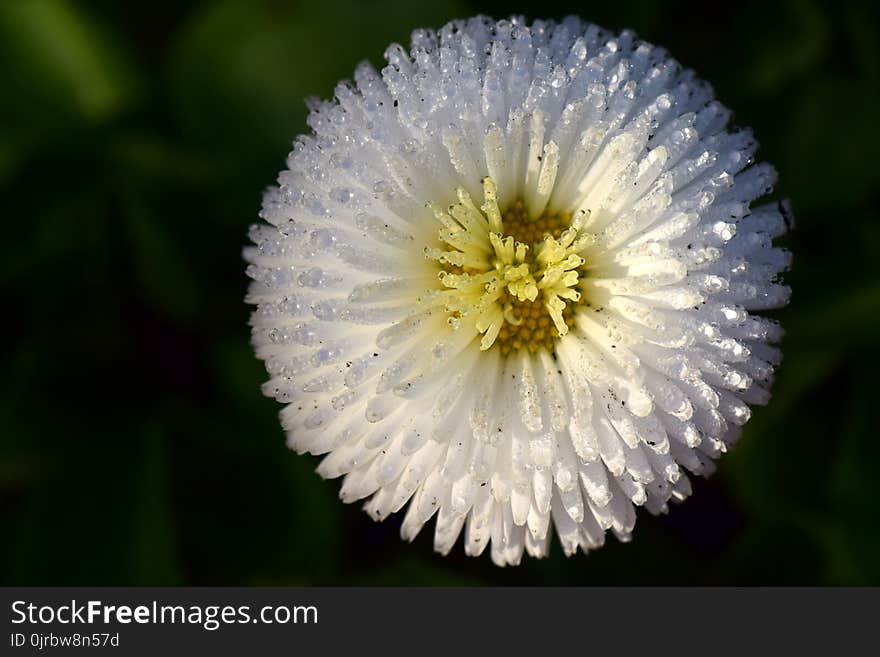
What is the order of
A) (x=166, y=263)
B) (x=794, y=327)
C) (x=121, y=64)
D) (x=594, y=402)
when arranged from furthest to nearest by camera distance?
(x=121, y=64) < (x=166, y=263) < (x=794, y=327) < (x=594, y=402)

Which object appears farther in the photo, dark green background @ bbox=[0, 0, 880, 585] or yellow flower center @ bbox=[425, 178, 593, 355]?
dark green background @ bbox=[0, 0, 880, 585]

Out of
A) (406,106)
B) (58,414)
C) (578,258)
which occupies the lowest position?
(578,258)

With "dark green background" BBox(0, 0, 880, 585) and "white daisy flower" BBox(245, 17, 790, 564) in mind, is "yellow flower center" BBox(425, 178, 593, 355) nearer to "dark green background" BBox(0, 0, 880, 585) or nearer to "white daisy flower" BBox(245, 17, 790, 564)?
"white daisy flower" BBox(245, 17, 790, 564)

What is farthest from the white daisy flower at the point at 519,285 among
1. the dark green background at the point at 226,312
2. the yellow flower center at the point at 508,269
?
the dark green background at the point at 226,312

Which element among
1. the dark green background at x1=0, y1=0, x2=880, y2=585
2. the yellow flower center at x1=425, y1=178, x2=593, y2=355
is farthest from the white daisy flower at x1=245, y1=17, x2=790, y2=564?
the dark green background at x1=0, y1=0, x2=880, y2=585

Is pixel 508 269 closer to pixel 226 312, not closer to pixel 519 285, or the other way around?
pixel 519 285

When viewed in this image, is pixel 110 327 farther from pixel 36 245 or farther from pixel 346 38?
pixel 346 38

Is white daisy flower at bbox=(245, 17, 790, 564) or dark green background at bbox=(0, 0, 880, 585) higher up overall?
dark green background at bbox=(0, 0, 880, 585)
